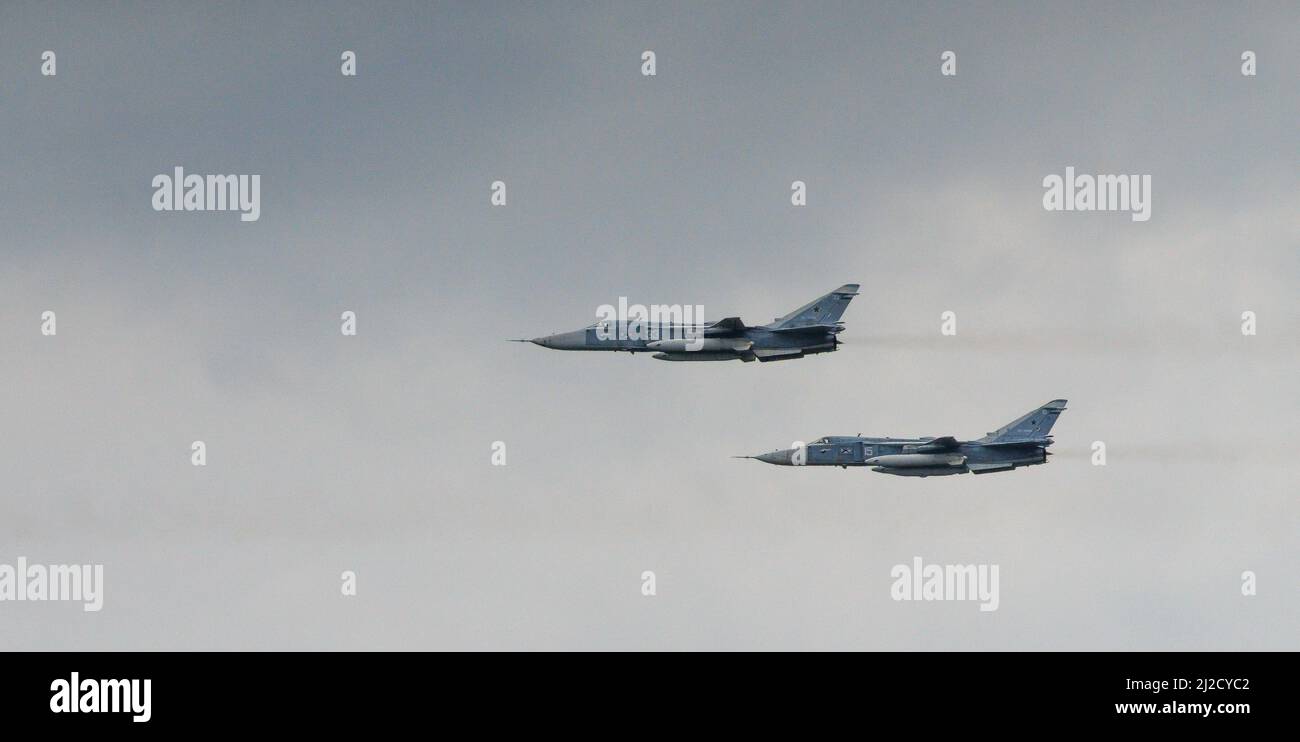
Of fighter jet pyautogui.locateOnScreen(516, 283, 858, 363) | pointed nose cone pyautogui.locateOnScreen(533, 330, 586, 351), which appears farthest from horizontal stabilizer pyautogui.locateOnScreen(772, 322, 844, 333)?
pointed nose cone pyautogui.locateOnScreen(533, 330, 586, 351)

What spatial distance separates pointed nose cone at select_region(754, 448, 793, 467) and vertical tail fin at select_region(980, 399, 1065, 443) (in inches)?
480

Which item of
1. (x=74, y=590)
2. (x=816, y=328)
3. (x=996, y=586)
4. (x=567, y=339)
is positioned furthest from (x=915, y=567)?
(x=74, y=590)

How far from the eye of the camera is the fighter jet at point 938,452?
415 feet

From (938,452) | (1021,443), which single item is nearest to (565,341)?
(938,452)

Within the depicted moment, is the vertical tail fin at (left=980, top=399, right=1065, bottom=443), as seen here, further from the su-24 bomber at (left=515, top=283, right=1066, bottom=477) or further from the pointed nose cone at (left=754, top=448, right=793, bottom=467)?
the pointed nose cone at (left=754, top=448, right=793, bottom=467)

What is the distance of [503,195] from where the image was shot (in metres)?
115

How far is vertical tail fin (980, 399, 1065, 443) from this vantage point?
12900 centimetres

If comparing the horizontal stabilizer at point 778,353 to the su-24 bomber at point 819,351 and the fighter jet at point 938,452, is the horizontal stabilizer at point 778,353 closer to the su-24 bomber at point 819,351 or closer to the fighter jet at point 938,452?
the su-24 bomber at point 819,351

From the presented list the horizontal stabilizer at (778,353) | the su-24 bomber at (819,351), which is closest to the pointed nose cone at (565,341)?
the su-24 bomber at (819,351)

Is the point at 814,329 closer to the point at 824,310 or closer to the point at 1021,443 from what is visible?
the point at 824,310

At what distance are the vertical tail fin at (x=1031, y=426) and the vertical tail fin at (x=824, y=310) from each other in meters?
13.7

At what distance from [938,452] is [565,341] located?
24.2m
